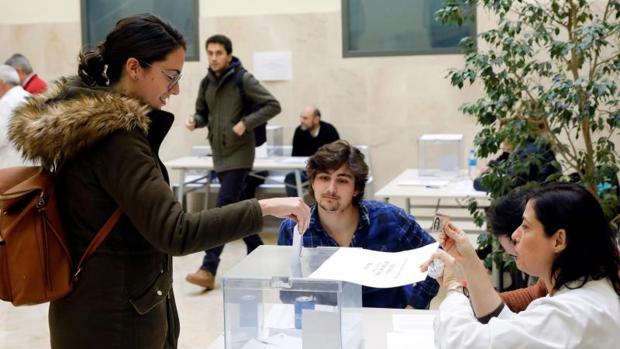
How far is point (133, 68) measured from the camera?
1.77 meters

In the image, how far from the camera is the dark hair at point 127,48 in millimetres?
1756

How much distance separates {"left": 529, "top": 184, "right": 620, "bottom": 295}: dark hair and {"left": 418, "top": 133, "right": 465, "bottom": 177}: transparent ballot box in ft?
14.5

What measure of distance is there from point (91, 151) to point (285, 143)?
634 centimetres

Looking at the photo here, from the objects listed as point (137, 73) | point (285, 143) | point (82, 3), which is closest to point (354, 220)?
point (137, 73)

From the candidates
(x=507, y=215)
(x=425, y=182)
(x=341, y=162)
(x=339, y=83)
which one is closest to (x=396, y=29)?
(x=339, y=83)

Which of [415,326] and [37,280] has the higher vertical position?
[37,280]

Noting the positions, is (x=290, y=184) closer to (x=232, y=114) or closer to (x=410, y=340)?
(x=232, y=114)

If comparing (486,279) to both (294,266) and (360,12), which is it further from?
(360,12)

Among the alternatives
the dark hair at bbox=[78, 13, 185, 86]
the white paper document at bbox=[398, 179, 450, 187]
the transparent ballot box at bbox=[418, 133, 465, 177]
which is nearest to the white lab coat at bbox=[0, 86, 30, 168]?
the white paper document at bbox=[398, 179, 450, 187]

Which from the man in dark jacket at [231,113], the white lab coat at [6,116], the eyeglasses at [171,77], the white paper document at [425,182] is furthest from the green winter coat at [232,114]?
the eyeglasses at [171,77]

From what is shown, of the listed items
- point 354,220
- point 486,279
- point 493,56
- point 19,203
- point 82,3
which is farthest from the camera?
point 82,3

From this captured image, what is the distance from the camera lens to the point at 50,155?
1.71m

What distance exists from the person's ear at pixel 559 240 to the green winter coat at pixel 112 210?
0.67 metres

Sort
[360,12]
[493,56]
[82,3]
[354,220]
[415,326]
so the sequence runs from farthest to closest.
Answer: [82,3]
[360,12]
[493,56]
[354,220]
[415,326]
